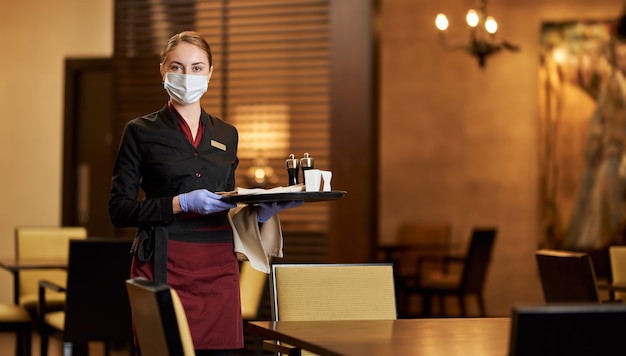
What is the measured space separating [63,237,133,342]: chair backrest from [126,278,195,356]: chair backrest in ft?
8.59

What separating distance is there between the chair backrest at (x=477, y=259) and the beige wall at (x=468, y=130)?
5.67 ft

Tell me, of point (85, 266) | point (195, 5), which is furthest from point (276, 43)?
point (85, 266)

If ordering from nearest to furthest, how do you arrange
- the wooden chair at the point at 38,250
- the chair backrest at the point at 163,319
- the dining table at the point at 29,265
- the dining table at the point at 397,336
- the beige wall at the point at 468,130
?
the chair backrest at the point at 163,319 < the dining table at the point at 397,336 < the dining table at the point at 29,265 < the wooden chair at the point at 38,250 < the beige wall at the point at 468,130

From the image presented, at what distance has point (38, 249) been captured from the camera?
20.1 ft

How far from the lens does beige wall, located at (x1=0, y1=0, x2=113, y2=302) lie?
851 centimetres

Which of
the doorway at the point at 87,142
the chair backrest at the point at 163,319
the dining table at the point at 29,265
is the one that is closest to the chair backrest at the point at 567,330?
the chair backrest at the point at 163,319

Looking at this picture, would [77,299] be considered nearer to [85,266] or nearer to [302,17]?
[85,266]

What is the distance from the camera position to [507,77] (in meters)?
9.55

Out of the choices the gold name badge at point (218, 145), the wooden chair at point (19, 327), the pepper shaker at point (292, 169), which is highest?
the gold name badge at point (218, 145)

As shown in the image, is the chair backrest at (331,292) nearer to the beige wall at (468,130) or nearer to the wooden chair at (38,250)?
the wooden chair at (38,250)

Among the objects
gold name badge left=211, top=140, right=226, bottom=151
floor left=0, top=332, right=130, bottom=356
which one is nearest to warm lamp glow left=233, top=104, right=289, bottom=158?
floor left=0, top=332, right=130, bottom=356

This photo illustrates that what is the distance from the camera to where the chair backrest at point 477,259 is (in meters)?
7.52

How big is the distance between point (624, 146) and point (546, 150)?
710mm

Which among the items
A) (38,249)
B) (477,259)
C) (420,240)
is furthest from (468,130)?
(38,249)
